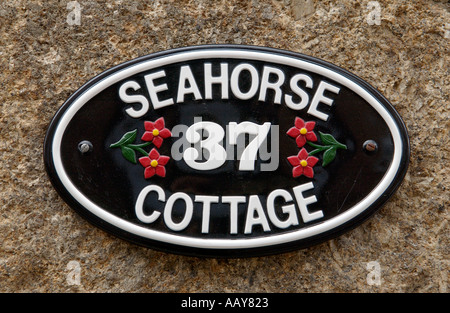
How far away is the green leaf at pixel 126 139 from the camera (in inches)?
53.3

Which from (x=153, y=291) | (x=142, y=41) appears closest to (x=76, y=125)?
(x=142, y=41)

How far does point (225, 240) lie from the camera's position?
1331mm

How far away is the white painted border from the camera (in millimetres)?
1323

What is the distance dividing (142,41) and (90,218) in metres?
0.60

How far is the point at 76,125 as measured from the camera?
4.42ft

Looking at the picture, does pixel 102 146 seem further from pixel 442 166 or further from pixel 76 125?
pixel 442 166

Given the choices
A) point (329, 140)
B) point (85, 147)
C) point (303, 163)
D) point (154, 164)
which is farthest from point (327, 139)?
point (85, 147)

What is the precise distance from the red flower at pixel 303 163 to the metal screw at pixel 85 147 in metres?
0.64

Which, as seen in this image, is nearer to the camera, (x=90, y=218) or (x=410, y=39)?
(x=90, y=218)

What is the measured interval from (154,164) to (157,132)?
4.0 inches

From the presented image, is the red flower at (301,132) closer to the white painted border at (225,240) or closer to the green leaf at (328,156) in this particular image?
the green leaf at (328,156)
